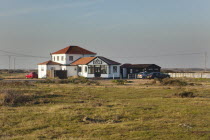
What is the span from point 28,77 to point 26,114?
49.2m

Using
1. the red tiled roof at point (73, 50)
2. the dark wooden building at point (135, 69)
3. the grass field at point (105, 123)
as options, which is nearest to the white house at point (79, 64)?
the red tiled roof at point (73, 50)

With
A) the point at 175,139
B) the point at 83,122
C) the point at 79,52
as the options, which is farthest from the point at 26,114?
the point at 79,52

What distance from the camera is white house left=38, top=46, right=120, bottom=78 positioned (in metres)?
60.8

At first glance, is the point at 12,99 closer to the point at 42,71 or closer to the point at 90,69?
the point at 90,69

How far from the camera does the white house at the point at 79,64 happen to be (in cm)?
6078

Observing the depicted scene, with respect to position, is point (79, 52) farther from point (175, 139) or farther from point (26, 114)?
point (175, 139)

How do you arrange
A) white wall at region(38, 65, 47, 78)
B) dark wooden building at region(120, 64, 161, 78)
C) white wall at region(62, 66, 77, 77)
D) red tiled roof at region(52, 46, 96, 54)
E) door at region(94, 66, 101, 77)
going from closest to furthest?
1. door at region(94, 66, 101, 77)
2. white wall at region(38, 65, 47, 78)
3. white wall at region(62, 66, 77, 77)
4. red tiled roof at region(52, 46, 96, 54)
5. dark wooden building at region(120, 64, 161, 78)

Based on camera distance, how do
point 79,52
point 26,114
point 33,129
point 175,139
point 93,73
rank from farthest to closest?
point 79,52, point 93,73, point 26,114, point 33,129, point 175,139

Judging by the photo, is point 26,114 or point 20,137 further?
point 26,114

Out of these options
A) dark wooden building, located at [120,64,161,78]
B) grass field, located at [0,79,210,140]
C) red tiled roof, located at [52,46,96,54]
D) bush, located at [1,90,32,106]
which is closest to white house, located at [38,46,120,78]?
red tiled roof, located at [52,46,96,54]

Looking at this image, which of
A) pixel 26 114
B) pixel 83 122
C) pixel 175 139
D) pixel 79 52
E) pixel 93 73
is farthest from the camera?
pixel 79 52

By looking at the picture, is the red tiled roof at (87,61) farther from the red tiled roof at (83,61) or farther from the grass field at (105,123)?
the grass field at (105,123)

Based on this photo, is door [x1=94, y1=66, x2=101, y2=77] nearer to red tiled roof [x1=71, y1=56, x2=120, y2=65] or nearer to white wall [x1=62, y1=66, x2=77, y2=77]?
red tiled roof [x1=71, y1=56, x2=120, y2=65]

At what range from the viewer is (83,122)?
13.3 metres
